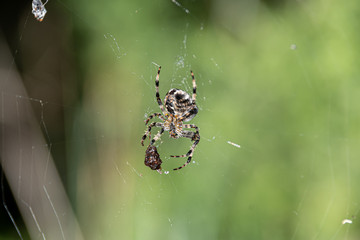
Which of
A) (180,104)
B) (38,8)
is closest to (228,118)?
(180,104)

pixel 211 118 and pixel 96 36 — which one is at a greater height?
pixel 96 36

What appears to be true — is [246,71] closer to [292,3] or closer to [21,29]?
[292,3]

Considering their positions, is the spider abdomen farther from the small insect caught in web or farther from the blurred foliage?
the small insect caught in web

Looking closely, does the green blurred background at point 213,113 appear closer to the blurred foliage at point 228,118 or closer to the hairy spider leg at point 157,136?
the blurred foliage at point 228,118

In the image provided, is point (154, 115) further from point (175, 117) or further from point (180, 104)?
point (180, 104)

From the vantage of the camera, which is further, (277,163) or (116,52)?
(277,163)

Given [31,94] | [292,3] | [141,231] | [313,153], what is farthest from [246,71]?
[31,94]

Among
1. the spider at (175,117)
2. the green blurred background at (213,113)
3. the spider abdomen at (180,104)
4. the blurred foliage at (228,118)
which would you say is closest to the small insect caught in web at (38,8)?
the green blurred background at (213,113)
